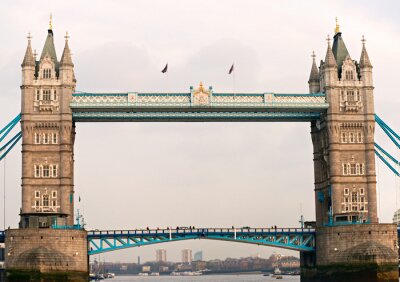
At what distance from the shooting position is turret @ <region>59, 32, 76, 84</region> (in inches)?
4459

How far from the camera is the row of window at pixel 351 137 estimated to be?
11662cm

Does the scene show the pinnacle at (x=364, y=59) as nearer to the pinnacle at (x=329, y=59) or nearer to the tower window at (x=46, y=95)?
the pinnacle at (x=329, y=59)

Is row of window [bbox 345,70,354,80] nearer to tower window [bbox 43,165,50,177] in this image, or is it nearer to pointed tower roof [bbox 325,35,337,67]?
pointed tower roof [bbox 325,35,337,67]

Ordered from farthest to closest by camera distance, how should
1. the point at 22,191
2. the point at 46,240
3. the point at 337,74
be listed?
1. the point at 337,74
2. the point at 22,191
3. the point at 46,240

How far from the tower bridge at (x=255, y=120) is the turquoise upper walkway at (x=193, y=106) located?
143mm

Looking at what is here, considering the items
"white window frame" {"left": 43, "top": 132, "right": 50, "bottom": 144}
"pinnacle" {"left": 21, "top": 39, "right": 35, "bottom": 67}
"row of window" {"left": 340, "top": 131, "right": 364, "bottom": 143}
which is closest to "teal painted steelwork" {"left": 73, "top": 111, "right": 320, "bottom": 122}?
"white window frame" {"left": 43, "top": 132, "right": 50, "bottom": 144}

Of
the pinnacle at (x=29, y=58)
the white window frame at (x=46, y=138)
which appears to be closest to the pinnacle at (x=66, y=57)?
the pinnacle at (x=29, y=58)

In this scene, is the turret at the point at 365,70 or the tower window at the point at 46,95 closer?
the tower window at the point at 46,95

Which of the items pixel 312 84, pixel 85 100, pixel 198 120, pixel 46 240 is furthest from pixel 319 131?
pixel 46 240

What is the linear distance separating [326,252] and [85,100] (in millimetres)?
39755

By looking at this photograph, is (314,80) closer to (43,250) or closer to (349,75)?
(349,75)

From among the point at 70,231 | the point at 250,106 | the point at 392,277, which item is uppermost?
the point at 250,106

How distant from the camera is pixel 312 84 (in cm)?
12575

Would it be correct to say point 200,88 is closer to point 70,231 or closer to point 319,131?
point 319,131
